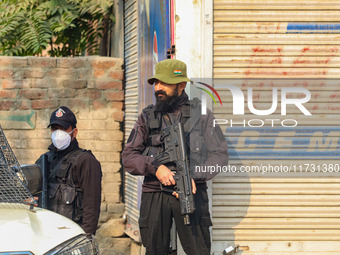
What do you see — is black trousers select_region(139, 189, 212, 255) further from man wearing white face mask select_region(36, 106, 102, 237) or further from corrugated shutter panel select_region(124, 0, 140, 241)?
corrugated shutter panel select_region(124, 0, 140, 241)

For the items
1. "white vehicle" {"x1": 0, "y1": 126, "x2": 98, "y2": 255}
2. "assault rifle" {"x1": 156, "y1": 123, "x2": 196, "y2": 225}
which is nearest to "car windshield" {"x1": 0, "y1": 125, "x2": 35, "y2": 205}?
"white vehicle" {"x1": 0, "y1": 126, "x2": 98, "y2": 255}

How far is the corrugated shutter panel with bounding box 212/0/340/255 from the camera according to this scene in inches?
235

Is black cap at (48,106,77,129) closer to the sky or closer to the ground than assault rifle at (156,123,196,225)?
closer to the sky

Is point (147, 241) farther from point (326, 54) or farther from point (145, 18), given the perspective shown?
point (145, 18)

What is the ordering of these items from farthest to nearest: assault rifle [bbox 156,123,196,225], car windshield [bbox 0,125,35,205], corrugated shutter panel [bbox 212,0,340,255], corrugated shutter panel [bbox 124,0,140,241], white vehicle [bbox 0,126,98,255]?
corrugated shutter panel [bbox 124,0,140,241] < corrugated shutter panel [bbox 212,0,340,255] < assault rifle [bbox 156,123,196,225] < car windshield [bbox 0,125,35,205] < white vehicle [bbox 0,126,98,255]

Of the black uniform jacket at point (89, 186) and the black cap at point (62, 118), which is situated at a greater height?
the black cap at point (62, 118)

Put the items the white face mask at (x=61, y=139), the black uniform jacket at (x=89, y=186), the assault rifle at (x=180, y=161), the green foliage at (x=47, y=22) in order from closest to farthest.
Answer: the assault rifle at (x=180, y=161) → the black uniform jacket at (x=89, y=186) → the white face mask at (x=61, y=139) → the green foliage at (x=47, y=22)

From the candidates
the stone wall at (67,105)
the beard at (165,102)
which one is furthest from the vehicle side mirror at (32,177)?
the stone wall at (67,105)

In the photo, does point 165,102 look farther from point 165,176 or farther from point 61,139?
point 61,139

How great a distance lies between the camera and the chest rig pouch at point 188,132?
200 inches

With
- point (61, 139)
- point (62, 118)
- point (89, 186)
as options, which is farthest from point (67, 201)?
point (62, 118)

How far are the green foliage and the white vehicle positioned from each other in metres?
5.08

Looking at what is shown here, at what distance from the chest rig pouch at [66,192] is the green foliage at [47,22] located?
4353mm

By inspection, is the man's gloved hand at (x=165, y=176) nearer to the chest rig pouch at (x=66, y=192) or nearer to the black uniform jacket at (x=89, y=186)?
the black uniform jacket at (x=89, y=186)
